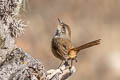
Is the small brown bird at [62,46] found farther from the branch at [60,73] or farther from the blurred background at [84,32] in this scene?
the blurred background at [84,32]

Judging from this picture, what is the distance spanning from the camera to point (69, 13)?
988 centimetres

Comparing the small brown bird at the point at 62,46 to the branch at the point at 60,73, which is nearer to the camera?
the branch at the point at 60,73

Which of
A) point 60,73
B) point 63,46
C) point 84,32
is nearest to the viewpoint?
point 60,73

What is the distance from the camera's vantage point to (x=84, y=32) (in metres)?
9.78

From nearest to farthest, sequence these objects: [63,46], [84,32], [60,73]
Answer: [60,73] → [63,46] → [84,32]

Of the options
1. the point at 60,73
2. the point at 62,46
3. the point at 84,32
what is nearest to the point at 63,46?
the point at 62,46

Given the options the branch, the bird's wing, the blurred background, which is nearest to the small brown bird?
the bird's wing

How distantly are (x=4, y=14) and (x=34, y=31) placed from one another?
5110 mm

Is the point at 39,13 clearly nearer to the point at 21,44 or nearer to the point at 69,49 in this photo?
the point at 21,44

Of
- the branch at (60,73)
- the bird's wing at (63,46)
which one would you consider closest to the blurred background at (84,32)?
the bird's wing at (63,46)

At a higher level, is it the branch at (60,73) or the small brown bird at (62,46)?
the small brown bird at (62,46)

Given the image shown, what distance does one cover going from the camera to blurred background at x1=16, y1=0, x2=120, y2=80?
349 inches

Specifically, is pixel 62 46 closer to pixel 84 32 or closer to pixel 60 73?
pixel 60 73

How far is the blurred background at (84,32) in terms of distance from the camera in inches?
349
